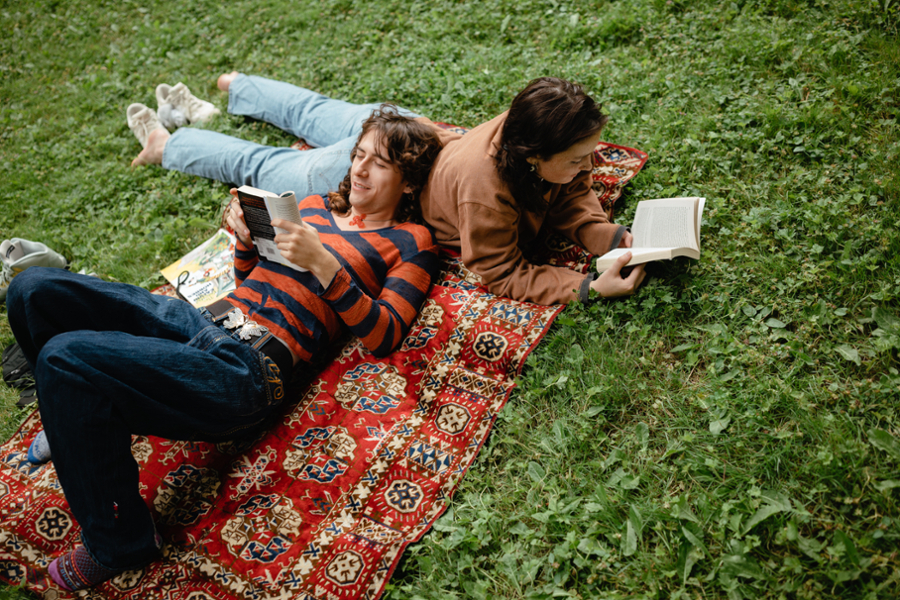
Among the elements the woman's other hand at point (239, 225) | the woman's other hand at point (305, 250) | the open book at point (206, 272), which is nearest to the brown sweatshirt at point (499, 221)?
the woman's other hand at point (305, 250)

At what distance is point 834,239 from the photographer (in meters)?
2.89

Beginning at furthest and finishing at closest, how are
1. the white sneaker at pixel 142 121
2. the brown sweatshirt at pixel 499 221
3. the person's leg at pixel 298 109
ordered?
the white sneaker at pixel 142 121 < the person's leg at pixel 298 109 < the brown sweatshirt at pixel 499 221

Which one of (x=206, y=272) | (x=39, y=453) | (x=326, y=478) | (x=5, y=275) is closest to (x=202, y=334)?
(x=326, y=478)

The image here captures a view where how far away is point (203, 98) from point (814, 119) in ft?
18.0

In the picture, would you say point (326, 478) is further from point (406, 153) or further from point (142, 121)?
point (142, 121)

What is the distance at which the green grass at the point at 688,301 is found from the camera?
7.02 ft

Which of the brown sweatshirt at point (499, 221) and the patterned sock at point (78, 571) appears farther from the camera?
the brown sweatshirt at point (499, 221)

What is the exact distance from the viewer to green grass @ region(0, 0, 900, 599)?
2.14 meters

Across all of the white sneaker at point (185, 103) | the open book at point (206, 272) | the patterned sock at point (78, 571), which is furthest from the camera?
the white sneaker at point (185, 103)

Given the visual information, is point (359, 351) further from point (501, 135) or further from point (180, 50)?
point (180, 50)

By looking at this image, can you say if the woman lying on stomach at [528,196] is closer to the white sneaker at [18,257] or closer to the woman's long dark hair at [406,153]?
the woman's long dark hair at [406,153]

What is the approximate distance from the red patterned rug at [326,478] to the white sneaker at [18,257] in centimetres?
130

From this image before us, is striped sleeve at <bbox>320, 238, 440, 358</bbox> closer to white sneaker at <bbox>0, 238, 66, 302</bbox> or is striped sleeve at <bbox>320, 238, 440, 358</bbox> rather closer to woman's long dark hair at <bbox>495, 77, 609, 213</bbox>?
woman's long dark hair at <bbox>495, 77, 609, 213</bbox>

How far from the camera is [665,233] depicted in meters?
2.96
